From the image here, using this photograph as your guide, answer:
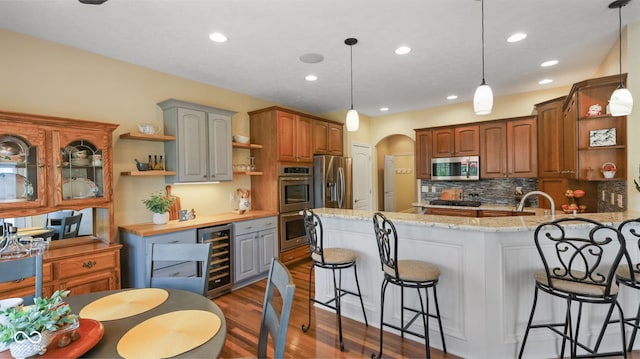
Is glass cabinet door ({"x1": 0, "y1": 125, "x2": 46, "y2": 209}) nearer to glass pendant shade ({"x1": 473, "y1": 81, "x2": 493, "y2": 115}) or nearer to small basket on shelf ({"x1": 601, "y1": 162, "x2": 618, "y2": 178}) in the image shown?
glass pendant shade ({"x1": 473, "y1": 81, "x2": 493, "y2": 115})

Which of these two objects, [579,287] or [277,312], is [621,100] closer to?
[579,287]

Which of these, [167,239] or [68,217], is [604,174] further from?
[68,217]

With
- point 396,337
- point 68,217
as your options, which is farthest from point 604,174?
point 68,217

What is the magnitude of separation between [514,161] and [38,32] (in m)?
6.05

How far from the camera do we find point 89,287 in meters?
2.72

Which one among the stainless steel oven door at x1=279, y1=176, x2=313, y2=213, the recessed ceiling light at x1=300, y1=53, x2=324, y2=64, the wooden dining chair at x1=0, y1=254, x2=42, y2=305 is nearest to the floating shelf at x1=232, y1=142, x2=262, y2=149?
the stainless steel oven door at x1=279, y1=176, x2=313, y2=213

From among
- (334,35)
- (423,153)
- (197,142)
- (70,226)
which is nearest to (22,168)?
(70,226)

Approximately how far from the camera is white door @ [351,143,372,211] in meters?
6.12

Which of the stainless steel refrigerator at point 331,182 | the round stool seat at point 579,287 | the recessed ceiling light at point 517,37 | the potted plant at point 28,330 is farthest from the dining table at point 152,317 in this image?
the stainless steel refrigerator at point 331,182

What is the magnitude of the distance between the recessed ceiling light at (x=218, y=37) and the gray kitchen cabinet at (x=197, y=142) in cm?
107

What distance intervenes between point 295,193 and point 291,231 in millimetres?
609

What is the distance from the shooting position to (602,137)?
2889 millimetres

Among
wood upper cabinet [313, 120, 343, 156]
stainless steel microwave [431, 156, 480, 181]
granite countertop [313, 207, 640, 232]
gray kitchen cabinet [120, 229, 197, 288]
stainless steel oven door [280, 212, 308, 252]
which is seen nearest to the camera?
granite countertop [313, 207, 640, 232]

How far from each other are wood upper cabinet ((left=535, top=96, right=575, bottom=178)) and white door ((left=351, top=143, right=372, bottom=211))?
9.85 feet
